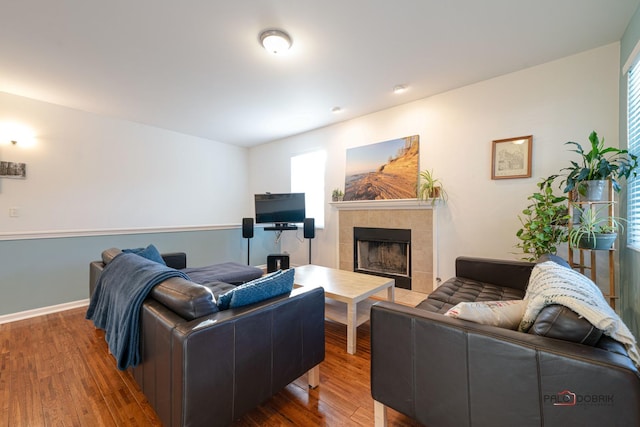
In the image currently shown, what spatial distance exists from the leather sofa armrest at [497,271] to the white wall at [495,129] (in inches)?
22.3

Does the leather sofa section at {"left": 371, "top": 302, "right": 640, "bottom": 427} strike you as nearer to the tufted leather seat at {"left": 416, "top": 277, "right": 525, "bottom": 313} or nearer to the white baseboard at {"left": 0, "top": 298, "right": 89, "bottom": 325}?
the tufted leather seat at {"left": 416, "top": 277, "right": 525, "bottom": 313}

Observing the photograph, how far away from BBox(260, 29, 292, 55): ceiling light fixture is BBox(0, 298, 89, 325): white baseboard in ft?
12.1

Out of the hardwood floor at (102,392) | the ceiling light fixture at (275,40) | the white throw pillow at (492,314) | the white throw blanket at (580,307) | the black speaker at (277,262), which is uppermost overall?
the ceiling light fixture at (275,40)

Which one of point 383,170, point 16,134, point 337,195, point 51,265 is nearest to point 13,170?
point 16,134

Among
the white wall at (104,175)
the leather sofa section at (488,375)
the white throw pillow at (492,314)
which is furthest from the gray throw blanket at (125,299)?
the white wall at (104,175)

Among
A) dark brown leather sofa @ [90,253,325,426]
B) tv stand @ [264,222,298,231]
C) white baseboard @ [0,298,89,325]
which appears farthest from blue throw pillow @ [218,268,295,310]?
Result: white baseboard @ [0,298,89,325]

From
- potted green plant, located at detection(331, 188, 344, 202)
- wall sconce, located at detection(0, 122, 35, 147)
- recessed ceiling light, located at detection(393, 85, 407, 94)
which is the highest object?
recessed ceiling light, located at detection(393, 85, 407, 94)

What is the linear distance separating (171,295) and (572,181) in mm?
2920

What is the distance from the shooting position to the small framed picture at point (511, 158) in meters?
2.63

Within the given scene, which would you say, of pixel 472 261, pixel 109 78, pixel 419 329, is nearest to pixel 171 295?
pixel 419 329

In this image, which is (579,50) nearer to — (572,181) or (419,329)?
(572,181)

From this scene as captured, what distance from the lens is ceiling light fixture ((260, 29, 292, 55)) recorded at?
2.02 meters

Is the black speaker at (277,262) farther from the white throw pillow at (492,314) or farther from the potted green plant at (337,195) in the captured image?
the white throw pillow at (492,314)

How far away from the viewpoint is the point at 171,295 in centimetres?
128
